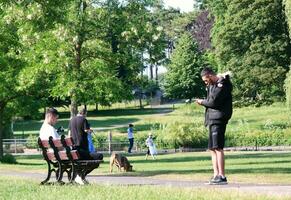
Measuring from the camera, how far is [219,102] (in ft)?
42.1

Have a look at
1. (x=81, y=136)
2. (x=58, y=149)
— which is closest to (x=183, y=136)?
(x=81, y=136)

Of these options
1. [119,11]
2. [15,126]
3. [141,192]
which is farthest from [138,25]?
[15,126]

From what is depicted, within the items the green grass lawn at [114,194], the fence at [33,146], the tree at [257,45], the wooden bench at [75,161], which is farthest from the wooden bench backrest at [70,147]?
the tree at [257,45]

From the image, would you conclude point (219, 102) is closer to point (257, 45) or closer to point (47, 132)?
point (47, 132)

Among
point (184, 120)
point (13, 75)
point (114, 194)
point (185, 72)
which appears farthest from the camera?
point (185, 72)

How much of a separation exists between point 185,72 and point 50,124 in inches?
3093

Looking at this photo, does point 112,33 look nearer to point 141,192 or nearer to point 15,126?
point 141,192

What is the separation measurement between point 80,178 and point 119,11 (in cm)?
1968

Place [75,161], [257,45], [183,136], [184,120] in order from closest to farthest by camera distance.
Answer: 1. [75,161]
2. [183,136]
3. [184,120]
4. [257,45]

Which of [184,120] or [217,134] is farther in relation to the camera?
[184,120]

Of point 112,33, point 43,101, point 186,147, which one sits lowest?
point 186,147

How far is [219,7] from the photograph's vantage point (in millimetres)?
81812

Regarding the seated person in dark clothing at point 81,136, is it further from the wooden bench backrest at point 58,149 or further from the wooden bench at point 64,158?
the wooden bench backrest at point 58,149

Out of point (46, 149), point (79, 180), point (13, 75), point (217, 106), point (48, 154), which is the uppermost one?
point (13, 75)
